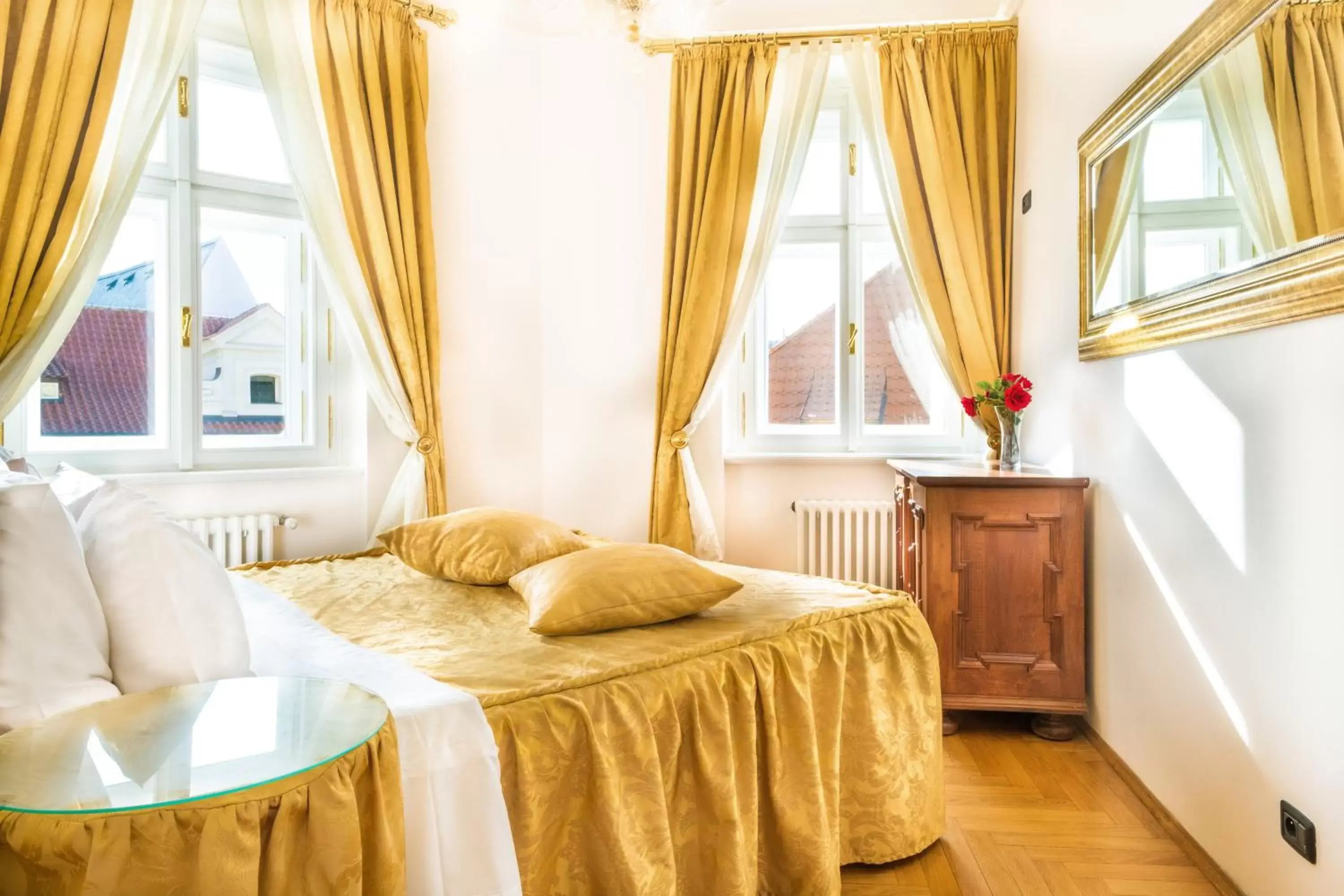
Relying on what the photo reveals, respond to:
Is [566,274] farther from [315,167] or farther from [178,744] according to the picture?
[178,744]

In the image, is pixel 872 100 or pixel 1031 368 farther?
pixel 872 100

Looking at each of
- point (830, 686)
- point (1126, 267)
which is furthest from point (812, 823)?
point (1126, 267)

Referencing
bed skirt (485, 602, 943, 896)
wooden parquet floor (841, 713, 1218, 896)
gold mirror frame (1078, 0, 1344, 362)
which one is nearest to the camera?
bed skirt (485, 602, 943, 896)

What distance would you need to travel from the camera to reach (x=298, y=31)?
9.72ft

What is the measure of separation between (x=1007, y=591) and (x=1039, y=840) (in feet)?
2.68

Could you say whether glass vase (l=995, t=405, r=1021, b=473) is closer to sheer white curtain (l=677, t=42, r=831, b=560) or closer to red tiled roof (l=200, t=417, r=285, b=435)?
sheer white curtain (l=677, t=42, r=831, b=560)

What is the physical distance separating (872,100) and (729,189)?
74cm

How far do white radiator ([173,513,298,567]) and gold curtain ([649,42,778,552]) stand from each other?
153cm

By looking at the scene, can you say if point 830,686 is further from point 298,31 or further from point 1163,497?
point 298,31

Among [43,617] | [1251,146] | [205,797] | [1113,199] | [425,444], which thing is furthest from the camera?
[425,444]

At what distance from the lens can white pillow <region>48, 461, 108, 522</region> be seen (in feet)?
4.78

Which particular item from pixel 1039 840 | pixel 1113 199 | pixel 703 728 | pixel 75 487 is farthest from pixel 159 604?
pixel 1113 199

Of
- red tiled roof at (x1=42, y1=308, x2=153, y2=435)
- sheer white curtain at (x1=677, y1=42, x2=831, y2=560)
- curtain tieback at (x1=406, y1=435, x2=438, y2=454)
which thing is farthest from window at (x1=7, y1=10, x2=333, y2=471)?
sheer white curtain at (x1=677, y1=42, x2=831, y2=560)

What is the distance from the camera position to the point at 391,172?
312 cm
